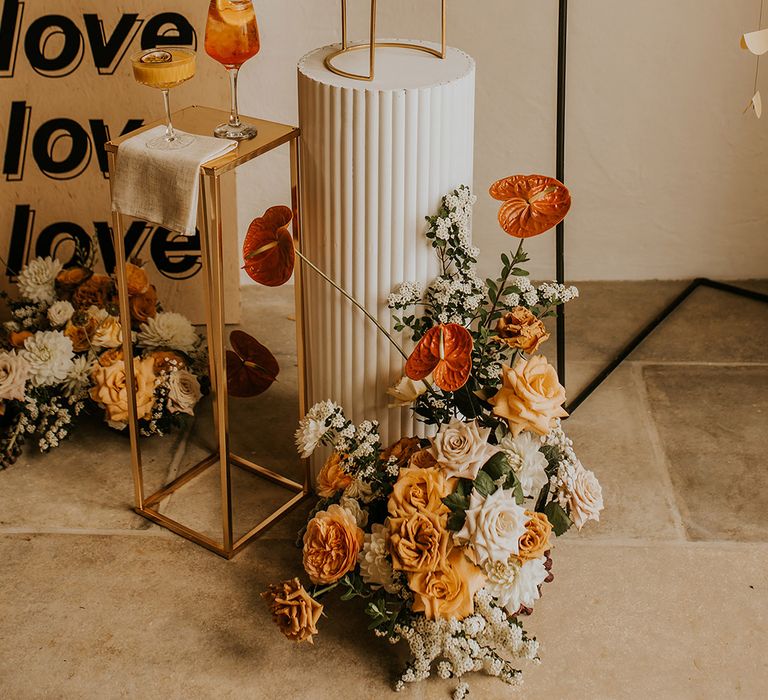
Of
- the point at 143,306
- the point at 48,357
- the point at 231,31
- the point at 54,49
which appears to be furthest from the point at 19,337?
the point at 231,31

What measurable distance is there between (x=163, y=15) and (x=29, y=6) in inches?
11.4

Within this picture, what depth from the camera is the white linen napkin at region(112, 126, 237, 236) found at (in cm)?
163

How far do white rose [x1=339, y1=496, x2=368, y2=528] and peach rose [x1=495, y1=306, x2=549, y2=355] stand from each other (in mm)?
371

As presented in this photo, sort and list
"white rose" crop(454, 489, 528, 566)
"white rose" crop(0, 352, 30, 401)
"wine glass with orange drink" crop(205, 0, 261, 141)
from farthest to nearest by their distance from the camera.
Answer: "white rose" crop(0, 352, 30, 401) → "wine glass with orange drink" crop(205, 0, 261, 141) → "white rose" crop(454, 489, 528, 566)

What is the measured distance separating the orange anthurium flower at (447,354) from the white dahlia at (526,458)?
15 centimetres

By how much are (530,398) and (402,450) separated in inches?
10.1

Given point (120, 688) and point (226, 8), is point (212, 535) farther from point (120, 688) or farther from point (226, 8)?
point (226, 8)

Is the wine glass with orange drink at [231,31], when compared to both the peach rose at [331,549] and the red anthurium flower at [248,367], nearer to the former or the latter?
the red anthurium flower at [248,367]

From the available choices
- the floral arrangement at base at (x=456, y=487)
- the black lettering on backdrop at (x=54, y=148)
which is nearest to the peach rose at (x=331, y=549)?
the floral arrangement at base at (x=456, y=487)

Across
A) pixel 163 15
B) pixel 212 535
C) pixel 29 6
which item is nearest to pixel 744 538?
pixel 212 535

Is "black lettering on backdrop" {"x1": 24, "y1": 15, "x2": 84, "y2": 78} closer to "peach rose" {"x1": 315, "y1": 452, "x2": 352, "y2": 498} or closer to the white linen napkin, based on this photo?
the white linen napkin

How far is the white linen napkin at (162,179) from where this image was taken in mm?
1634

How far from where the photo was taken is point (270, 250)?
1.74 meters

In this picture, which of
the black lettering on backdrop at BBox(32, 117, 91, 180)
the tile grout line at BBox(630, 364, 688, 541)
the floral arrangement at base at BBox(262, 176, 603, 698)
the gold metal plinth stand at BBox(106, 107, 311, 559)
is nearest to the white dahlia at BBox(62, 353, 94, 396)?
the gold metal plinth stand at BBox(106, 107, 311, 559)
